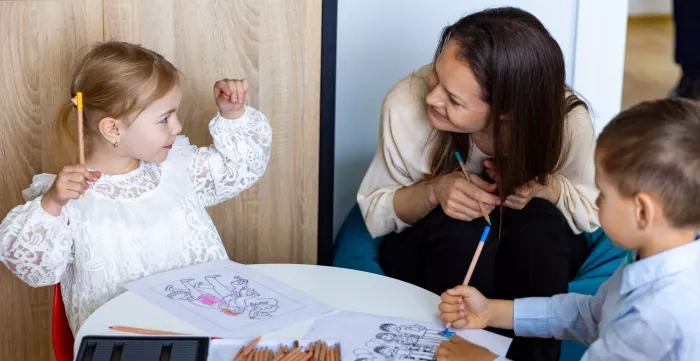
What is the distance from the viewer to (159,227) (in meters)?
1.48

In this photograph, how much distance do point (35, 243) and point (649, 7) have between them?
17.9 ft

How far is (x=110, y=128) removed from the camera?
1.44m

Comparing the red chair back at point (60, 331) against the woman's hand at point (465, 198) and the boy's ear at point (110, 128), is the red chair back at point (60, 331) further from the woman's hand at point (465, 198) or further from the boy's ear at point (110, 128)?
the woman's hand at point (465, 198)

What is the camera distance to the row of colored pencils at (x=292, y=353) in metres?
1.11

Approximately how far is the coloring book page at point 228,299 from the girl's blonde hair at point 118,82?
0.98ft

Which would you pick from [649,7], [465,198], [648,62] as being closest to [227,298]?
[465,198]

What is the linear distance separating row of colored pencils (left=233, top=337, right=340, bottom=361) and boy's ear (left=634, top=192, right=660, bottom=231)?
17.3 inches

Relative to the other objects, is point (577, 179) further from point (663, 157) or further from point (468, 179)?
point (663, 157)

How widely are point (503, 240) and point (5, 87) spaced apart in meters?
1.04

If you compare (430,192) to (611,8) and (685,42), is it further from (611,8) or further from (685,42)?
A: (685,42)

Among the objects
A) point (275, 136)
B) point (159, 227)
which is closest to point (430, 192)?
point (275, 136)

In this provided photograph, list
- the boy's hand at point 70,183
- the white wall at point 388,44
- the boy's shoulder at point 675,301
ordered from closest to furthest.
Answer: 1. the boy's shoulder at point 675,301
2. the boy's hand at point 70,183
3. the white wall at point 388,44

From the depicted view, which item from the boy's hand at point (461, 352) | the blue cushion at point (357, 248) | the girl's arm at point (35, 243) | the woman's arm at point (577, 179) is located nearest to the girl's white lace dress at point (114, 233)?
the girl's arm at point (35, 243)

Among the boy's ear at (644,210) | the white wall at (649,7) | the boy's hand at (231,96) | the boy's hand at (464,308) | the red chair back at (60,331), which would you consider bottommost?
the red chair back at (60,331)
